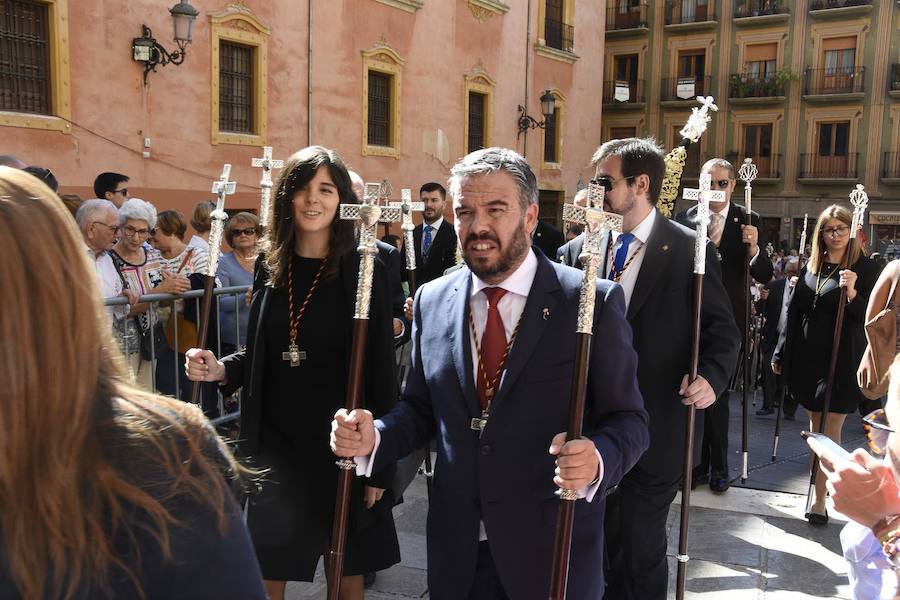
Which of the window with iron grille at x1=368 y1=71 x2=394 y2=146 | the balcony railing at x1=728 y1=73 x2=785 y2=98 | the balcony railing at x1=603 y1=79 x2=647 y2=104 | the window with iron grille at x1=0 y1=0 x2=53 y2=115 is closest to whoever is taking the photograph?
the window with iron grille at x1=0 y1=0 x2=53 y2=115

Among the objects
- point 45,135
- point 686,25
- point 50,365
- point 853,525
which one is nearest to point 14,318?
point 50,365

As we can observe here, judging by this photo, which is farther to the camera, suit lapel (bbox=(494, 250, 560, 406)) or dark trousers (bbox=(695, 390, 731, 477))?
dark trousers (bbox=(695, 390, 731, 477))

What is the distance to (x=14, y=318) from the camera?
1.17 metres

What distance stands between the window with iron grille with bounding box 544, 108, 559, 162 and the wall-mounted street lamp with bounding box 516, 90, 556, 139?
126cm

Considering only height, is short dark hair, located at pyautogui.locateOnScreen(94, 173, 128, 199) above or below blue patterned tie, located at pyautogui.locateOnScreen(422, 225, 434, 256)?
above

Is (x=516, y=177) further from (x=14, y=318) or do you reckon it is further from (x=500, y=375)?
(x=14, y=318)

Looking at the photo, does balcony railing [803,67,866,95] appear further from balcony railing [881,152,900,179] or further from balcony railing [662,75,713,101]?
balcony railing [662,75,713,101]

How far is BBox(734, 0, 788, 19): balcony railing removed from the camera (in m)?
32.8

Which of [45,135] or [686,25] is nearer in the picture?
[45,135]

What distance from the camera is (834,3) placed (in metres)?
32.0

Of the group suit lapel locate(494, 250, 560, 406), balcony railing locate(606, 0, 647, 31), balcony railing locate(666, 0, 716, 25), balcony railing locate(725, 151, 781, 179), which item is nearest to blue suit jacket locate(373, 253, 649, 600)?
suit lapel locate(494, 250, 560, 406)

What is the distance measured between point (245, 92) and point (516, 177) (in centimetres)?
1377

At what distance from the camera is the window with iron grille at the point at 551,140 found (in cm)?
2506

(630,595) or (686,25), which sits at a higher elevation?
(686,25)
